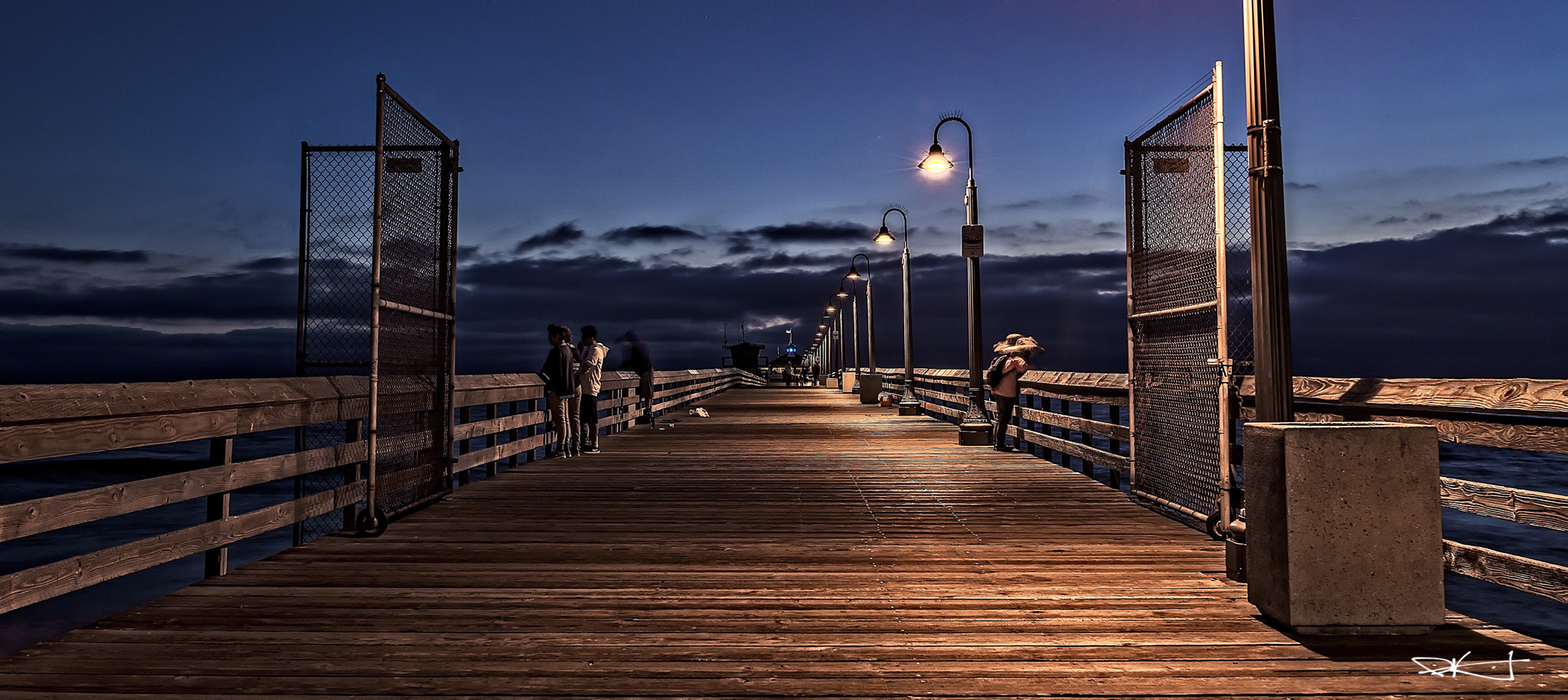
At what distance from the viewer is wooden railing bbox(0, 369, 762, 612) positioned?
3.84 metres

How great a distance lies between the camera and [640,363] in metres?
16.6

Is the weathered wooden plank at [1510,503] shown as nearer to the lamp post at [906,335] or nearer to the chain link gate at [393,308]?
the chain link gate at [393,308]

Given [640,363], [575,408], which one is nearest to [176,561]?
[640,363]

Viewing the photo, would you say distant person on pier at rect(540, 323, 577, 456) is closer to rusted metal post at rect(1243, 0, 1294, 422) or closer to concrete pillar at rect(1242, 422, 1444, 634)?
rusted metal post at rect(1243, 0, 1294, 422)

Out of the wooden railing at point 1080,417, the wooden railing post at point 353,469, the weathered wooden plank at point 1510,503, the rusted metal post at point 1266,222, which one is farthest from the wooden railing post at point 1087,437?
the wooden railing post at point 353,469

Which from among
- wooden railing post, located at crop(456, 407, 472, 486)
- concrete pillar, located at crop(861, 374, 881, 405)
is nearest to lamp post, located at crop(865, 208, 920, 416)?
concrete pillar, located at crop(861, 374, 881, 405)

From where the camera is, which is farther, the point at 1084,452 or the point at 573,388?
the point at 573,388

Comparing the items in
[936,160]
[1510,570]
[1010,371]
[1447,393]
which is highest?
[936,160]

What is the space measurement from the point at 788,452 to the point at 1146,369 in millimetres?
6076

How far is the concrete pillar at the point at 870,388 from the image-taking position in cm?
2834

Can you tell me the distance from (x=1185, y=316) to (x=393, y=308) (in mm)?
6108

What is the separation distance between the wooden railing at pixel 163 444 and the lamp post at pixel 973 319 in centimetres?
922

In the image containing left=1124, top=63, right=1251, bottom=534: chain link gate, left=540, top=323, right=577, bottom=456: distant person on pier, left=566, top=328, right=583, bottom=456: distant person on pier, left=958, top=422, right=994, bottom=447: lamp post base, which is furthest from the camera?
left=958, top=422, right=994, bottom=447: lamp post base

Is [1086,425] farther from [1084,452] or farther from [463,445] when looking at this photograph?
[463,445]
